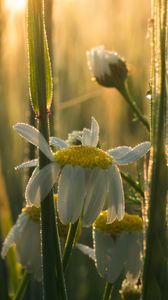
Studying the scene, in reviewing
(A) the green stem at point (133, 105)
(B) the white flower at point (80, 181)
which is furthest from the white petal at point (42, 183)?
(A) the green stem at point (133, 105)

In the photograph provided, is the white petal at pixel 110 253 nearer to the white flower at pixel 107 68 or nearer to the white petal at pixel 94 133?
the white petal at pixel 94 133

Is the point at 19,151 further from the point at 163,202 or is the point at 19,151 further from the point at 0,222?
the point at 163,202

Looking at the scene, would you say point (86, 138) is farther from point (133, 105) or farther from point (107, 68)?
point (107, 68)

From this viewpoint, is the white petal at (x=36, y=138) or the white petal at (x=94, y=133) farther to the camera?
the white petal at (x=94, y=133)

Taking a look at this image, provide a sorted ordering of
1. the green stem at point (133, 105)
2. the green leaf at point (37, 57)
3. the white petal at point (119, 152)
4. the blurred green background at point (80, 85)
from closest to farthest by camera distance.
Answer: the green leaf at point (37, 57) < the white petal at point (119, 152) < the green stem at point (133, 105) < the blurred green background at point (80, 85)

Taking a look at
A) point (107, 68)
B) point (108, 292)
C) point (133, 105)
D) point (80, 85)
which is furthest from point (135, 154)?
point (80, 85)

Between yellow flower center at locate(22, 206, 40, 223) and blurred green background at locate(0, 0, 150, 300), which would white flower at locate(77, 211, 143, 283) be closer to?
yellow flower center at locate(22, 206, 40, 223)
